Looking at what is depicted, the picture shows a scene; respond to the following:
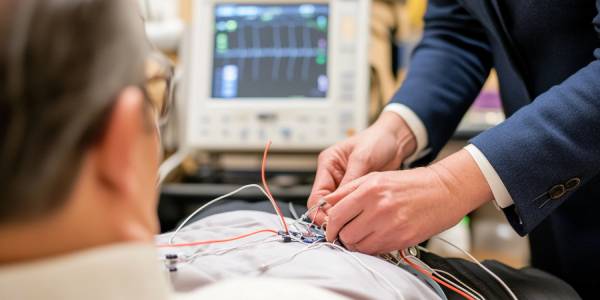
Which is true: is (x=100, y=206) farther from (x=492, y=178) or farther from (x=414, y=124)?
(x=414, y=124)

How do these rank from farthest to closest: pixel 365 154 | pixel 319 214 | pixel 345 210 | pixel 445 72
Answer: pixel 445 72, pixel 365 154, pixel 319 214, pixel 345 210

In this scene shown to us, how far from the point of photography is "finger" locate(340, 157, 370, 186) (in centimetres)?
94

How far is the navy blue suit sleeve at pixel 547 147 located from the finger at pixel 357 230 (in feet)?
0.56

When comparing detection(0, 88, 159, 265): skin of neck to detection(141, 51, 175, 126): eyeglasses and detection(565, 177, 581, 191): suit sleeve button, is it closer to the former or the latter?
detection(141, 51, 175, 126): eyeglasses

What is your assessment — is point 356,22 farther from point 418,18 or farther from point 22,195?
point 22,195

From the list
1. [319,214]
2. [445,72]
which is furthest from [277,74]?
[319,214]

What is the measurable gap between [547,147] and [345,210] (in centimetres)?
26

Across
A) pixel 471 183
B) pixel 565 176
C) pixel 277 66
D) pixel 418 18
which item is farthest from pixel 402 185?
pixel 418 18

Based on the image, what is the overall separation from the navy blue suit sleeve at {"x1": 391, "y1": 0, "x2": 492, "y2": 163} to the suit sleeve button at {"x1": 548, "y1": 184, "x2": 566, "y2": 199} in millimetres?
324

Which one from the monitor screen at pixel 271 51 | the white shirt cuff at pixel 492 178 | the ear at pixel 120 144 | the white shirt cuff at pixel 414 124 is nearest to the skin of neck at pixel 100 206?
the ear at pixel 120 144

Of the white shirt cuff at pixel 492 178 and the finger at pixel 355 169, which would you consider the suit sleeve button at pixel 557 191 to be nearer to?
the white shirt cuff at pixel 492 178

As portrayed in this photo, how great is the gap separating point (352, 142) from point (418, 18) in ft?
4.12

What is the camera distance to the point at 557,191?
783 mm

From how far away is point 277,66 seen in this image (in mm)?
1842
